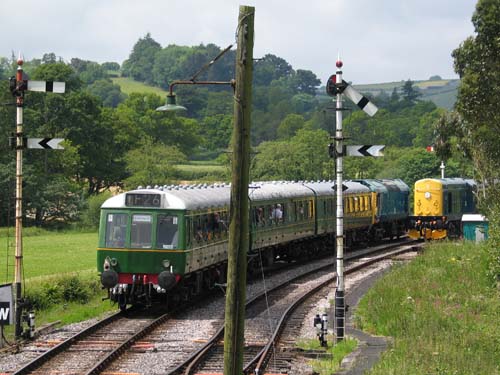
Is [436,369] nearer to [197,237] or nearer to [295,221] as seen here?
[197,237]

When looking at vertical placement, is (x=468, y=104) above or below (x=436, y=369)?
above

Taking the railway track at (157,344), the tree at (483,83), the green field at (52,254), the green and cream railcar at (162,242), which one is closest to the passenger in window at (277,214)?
the green and cream railcar at (162,242)

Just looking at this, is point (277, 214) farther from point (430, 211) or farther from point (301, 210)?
point (430, 211)

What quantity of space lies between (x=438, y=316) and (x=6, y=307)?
343 inches

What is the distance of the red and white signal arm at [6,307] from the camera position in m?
21.4

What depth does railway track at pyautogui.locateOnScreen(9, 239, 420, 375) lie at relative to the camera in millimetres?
18625

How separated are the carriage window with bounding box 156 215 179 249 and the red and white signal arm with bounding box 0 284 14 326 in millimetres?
4379

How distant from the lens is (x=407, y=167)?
8788cm

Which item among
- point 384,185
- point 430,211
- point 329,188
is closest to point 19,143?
point 329,188

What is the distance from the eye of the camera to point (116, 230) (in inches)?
994

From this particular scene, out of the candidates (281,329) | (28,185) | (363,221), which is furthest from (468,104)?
(28,185)

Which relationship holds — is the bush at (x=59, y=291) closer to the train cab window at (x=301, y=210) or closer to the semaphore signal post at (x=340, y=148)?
the semaphore signal post at (x=340, y=148)

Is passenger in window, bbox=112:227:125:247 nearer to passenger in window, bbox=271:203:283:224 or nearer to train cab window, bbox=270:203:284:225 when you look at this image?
train cab window, bbox=270:203:284:225

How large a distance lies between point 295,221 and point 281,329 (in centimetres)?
1707
